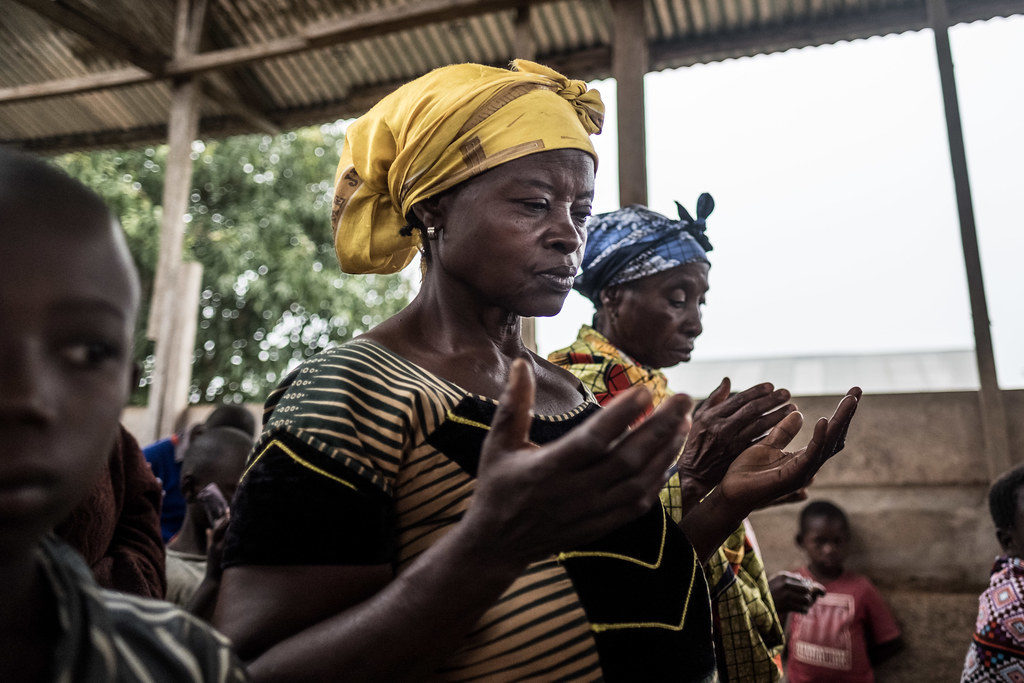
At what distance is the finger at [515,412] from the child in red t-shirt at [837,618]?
11.8ft

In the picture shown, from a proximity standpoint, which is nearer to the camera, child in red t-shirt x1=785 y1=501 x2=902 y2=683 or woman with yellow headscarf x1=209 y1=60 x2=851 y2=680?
woman with yellow headscarf x1=209 y1=60 x2=851 y2=680

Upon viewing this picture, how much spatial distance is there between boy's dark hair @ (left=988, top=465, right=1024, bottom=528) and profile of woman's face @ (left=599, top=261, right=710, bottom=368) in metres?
1.51

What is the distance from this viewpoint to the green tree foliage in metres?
12.5

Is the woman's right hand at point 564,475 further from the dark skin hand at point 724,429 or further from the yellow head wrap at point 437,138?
the dark skin hand at point 724,429

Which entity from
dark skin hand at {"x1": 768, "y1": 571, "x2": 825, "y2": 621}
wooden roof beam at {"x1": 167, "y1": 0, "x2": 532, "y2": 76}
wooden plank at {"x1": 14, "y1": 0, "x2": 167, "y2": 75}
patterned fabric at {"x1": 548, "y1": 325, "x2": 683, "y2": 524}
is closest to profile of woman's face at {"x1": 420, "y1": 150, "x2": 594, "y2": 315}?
patterned fabric at {"x1": 548, "y1": 325, "x2": 683, "y2": 524}

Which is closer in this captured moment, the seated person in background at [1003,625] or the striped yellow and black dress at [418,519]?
the striped yellow and black dress at [418,519]

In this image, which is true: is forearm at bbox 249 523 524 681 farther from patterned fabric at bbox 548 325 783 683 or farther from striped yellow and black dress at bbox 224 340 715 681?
patterned fabric at bbox 548 325 783 683

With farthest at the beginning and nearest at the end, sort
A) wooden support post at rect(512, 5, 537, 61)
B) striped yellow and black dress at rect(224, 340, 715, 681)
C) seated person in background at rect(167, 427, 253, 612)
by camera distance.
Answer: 1. wooden support post at rect(512, 5, 537, 61)
2. seated person in background at rect(167, 427, 253, 612)
3. striped yellow and black dress at rect(224, 340, 715, 681)

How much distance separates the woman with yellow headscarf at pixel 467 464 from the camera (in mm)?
843

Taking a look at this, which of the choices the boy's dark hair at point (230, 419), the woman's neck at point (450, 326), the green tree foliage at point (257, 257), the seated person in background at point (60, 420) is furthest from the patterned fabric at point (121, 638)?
the green tree foliage at point (257, 257)

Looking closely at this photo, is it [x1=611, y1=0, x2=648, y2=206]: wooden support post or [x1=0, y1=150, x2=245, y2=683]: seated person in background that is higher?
[x1=611, y1=0, x2=648, y2=206]: wooden support post

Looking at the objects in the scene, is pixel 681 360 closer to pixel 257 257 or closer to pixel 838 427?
pixel 838 427

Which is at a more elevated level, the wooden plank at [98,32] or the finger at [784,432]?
the wooden plank at [98,32]

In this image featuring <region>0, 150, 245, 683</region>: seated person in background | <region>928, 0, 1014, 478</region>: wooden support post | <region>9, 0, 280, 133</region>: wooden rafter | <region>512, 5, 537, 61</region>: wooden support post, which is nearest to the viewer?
<region>0, 150, 245, 683</region>: seated person in background
